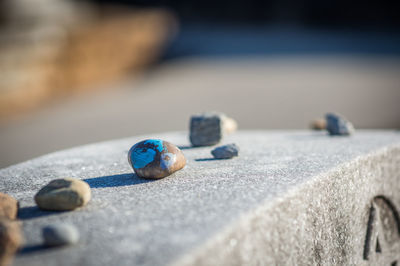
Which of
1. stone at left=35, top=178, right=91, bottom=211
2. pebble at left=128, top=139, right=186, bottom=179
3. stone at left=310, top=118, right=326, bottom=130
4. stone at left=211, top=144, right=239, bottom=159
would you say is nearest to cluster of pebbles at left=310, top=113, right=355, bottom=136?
stone at left=310, top=118, right=326, bottom=130

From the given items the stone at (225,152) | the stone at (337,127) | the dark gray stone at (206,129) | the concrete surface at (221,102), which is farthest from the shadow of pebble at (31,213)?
the concrete surface at (221,102)

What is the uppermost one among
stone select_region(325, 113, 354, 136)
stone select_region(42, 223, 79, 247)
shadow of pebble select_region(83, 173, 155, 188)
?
stone select_region(325, 113, 354, 136)

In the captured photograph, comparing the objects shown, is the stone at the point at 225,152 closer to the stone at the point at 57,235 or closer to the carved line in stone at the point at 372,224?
the carved line in stone at the point at 372,224

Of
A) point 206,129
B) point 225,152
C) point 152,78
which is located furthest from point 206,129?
point 152,78

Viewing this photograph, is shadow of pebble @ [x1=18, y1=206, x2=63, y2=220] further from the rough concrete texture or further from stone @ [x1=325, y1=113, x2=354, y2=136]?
stone @ [x1=325, y1=113, x2=354, y2=136]

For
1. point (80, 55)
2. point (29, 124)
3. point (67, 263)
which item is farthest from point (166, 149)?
point (80, 55)

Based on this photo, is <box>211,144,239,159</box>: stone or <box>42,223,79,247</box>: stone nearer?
<box>42,223,79,247</box>: stone

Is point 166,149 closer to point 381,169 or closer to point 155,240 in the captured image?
point 155,240
